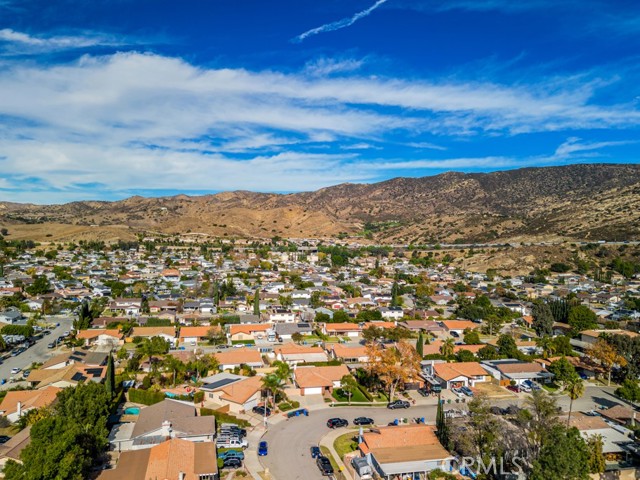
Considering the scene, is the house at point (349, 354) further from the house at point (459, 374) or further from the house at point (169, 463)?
the house at point (169, 463)

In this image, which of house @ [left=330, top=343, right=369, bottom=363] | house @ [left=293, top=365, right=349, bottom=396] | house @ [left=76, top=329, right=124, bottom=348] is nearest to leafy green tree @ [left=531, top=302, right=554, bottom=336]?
house @ [left=330, top=343, right=369, bottom=363]

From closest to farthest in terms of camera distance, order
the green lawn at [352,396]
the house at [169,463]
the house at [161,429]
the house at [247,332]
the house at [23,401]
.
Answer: the house at [169,463], the house at [161,429], the house at [23,401], the green lawn at [352,396], the house at [247,332]

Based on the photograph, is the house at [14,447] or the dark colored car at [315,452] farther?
the dark colored car at [315,452]

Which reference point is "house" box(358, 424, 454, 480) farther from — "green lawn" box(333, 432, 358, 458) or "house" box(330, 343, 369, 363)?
"house" box(330, 343, 369, 363)

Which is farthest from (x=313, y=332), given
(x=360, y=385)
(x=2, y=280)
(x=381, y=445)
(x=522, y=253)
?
(x=522, y=253)

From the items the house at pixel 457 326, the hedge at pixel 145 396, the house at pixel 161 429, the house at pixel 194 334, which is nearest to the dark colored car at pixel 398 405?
the house at pixel 161 429

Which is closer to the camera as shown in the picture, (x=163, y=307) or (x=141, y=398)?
(x=141, y=398)

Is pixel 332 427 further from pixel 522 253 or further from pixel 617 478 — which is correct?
pixel 522 253

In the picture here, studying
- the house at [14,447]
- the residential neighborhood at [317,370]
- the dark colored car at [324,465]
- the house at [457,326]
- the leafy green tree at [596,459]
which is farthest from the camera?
the house at [457,326]
